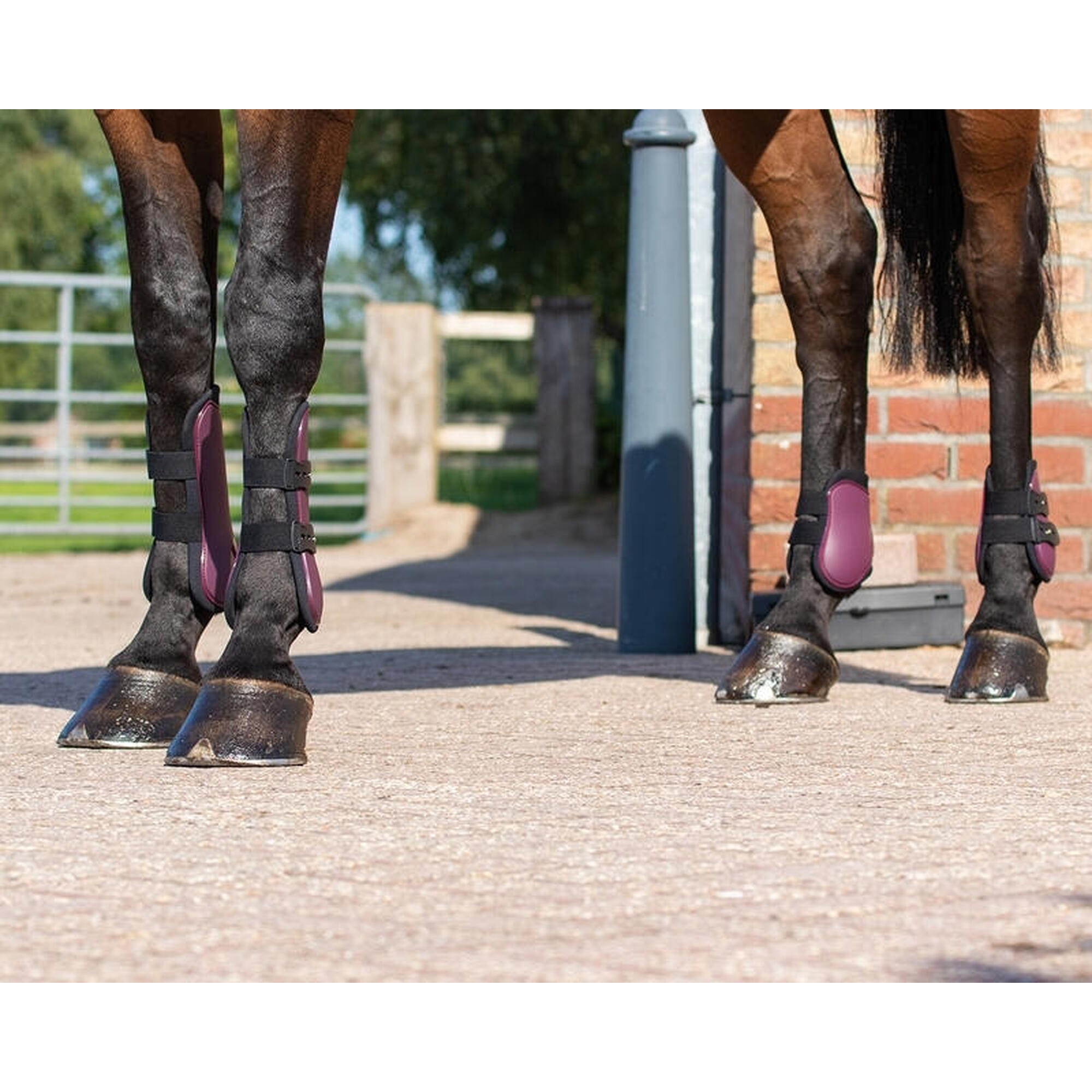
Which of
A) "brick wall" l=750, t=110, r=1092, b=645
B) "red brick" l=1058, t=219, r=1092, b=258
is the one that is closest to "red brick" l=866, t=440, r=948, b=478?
"brick wall" l=750, t=110, r=1092, b=645

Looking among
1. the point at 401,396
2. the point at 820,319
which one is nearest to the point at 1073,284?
the point at 820,319

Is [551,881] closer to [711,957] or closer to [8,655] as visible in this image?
[711,957]

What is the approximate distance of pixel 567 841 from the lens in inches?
82.9

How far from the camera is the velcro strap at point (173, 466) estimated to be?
2.98 metres

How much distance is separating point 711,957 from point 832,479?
6.66ft

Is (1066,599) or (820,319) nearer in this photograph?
(820,319)

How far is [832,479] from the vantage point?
11.5 feet

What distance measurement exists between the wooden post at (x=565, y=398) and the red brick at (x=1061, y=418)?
8.57 metres

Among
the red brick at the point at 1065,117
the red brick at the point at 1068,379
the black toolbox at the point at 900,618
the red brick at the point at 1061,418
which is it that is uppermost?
the red brick at the point at 1065,117

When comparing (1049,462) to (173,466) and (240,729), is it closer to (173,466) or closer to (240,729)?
(173,466)

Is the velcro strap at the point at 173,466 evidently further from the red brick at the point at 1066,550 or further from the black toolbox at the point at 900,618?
the red brick at the point at 1066,550

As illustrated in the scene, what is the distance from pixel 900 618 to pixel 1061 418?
740mm

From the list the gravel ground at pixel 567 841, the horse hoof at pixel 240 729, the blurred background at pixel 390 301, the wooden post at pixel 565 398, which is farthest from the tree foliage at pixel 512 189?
the horse hoof at pixel 240 729
